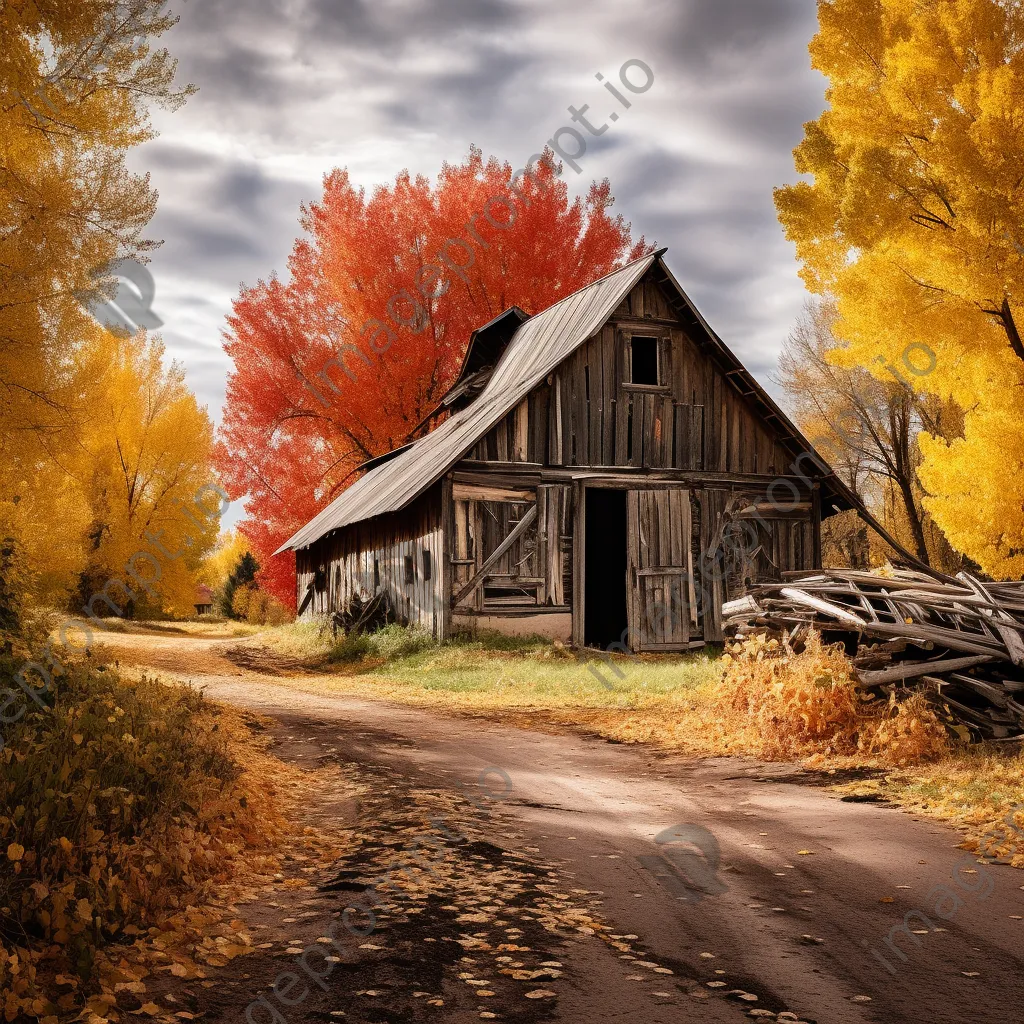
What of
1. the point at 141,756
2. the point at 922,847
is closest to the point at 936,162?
the point at 922,847

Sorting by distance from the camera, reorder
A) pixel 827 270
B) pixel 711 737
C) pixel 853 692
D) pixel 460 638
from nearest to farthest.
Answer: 1. pixel 853 692
2. pixel 711 737
3. pixel 827 270
4. pixel 460 638

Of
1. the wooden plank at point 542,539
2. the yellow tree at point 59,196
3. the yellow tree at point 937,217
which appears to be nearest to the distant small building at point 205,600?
the wooden plank at point 542,539

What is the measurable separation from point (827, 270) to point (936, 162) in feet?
7.38

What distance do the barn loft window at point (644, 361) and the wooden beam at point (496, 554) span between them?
3801 millimetres

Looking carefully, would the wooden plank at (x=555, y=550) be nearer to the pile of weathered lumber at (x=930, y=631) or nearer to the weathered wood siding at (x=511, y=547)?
the weathered wood siding at (x=511, y=547)

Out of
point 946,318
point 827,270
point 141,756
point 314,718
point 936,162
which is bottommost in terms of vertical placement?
point 314,718

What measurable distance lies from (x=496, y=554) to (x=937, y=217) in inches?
368

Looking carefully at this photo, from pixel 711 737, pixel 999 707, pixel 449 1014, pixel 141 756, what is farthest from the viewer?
pixel 711 737

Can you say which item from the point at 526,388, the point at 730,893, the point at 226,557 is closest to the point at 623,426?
the point at 526,388

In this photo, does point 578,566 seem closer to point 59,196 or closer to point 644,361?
point 644,361

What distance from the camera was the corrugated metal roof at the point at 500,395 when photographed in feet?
58.0

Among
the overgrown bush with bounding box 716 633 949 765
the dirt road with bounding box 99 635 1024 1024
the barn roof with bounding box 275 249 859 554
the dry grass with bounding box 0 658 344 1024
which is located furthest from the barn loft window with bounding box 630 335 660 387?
the dry grass with bounding box 0 658 344 1024

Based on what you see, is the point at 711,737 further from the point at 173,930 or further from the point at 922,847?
the point at 173,930

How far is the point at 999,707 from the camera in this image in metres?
8.68
